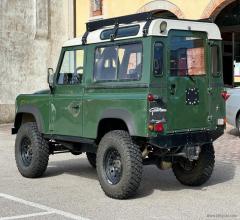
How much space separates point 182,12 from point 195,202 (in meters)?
11.0

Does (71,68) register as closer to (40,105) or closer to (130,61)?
(40,105)

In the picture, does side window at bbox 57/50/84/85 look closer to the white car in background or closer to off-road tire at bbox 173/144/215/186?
off-road tire at bbox 173/144/215/186

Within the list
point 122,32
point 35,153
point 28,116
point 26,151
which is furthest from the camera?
point 28,116

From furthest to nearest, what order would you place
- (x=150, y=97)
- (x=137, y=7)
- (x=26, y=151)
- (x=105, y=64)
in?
(x=137, y=7) → (x=26, y=151) → (x=105, y=64) → (x=150, y=97)

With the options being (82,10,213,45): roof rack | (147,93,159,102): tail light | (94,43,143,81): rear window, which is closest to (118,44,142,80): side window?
(94,43,143,81): rear window

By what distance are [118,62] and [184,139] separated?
56.5 inches

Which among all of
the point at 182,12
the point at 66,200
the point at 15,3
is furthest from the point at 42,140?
the point at 15,3

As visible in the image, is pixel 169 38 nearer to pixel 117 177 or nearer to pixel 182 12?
pixel 117 177

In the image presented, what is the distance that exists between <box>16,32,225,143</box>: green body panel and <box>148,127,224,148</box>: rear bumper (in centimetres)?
7

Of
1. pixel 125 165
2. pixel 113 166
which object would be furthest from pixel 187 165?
pixel 125 165

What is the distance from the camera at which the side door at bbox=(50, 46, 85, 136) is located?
28.1 ft

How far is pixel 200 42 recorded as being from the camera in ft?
27.2

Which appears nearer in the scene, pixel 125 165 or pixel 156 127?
pixel 156 127

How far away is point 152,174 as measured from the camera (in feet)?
31.9
